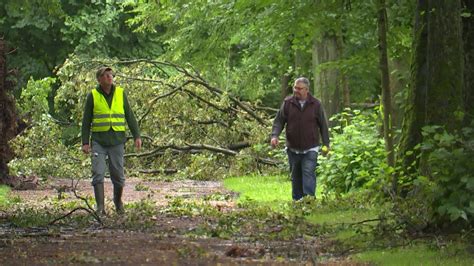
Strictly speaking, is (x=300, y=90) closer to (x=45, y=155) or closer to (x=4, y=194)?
Result: (x=4, y=194)

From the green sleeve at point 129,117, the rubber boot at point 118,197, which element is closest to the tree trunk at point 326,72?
the green sleeve at point 129,117

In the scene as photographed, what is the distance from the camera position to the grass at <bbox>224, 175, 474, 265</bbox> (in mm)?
7941

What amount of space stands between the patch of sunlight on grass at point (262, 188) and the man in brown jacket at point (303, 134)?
581 mm

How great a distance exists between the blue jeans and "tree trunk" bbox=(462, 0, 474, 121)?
13.9 feet

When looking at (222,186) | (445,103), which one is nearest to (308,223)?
(445,103)

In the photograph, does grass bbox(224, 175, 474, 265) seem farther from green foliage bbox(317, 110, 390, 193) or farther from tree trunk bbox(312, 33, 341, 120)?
tree trunk bbox(312, 33, 341, 120)

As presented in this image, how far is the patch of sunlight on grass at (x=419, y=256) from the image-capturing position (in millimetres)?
7757

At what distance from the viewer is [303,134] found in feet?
47.9

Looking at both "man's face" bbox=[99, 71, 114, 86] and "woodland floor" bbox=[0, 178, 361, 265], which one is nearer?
"woodland floor" bbox=[0, 178, 361, 265]

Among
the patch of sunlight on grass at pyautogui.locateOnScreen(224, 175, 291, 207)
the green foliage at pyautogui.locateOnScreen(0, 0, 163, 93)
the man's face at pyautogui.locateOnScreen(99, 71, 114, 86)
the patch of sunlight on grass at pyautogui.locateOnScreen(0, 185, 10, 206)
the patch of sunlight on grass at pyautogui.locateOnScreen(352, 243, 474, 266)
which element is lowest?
the patch of sunlight on grass at pyautogui.locateOnScreen(224, 175, 291, 207)

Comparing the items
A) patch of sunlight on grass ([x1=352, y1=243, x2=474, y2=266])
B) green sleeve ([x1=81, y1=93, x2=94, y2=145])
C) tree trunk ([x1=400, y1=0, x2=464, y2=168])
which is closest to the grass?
patch of sunlight on grass ([x1=352, y1=243, x2=474, y2=266])

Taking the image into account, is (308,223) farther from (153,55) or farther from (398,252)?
(153,55)

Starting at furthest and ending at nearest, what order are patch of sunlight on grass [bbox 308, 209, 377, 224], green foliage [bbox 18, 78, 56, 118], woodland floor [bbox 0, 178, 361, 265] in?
green foliage [bbox 18, 78, 56, 118]
patch of sunlight on grass [bbox 308, 209, 377, 224]
woodland floor [bbox 0, 178, 361, 265]

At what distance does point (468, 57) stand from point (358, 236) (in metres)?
2.52
